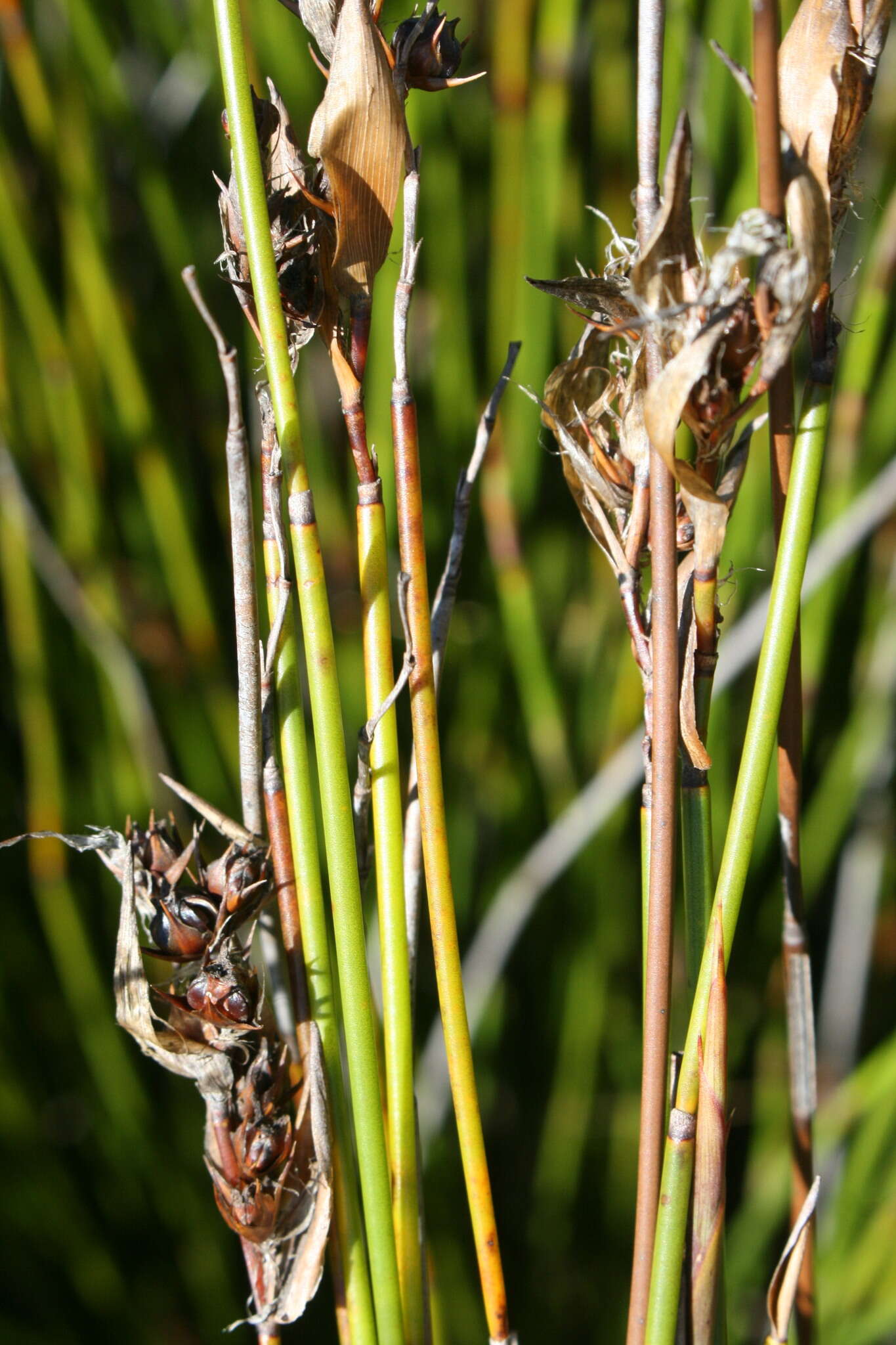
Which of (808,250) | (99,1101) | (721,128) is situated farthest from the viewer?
(99,1101)

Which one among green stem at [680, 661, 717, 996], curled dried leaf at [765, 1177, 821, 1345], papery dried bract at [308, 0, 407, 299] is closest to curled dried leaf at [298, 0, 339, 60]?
papery dried bract at [308, 0, 407, 299]

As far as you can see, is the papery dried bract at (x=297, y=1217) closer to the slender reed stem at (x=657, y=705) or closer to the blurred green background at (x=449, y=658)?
the slender reed stem at (x=657, y=705)

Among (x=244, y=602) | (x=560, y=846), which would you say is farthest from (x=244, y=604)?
(x=560, y=846)

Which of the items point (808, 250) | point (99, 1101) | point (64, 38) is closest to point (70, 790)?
point (99, 1101)

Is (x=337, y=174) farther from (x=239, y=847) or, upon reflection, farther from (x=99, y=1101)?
(x=99, y=1101)

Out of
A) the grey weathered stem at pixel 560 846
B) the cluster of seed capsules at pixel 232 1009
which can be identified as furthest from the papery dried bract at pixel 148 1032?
the grey weathered stem at pixel 560 846

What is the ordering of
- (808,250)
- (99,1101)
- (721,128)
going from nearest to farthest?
1. (808,250)
2. (721,128)
3. (99,1101)

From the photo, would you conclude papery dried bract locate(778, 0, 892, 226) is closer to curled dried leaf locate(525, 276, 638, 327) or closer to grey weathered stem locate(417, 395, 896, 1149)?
curled dried leaf locate(525, 276, 638, 327)
